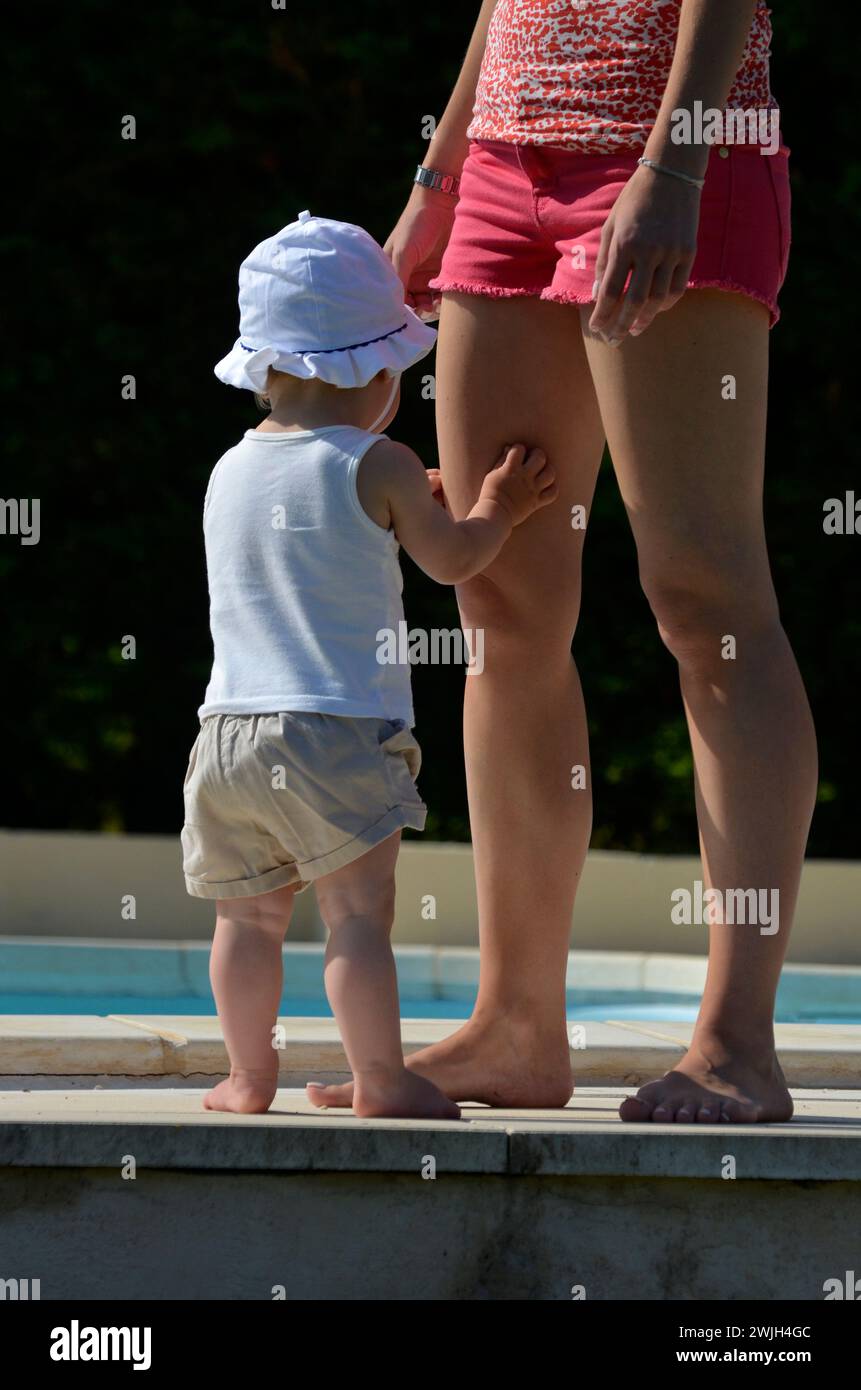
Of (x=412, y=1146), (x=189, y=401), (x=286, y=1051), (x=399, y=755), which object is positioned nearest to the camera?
(x=412, y=1146)

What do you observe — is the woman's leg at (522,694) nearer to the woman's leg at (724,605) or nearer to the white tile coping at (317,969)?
the woman's leg at (724,605)

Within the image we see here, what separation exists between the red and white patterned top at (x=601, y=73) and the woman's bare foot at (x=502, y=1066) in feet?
3.49

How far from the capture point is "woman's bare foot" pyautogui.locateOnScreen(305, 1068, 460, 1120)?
84.7 inches

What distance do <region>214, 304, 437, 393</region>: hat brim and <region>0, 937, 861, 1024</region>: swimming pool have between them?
11.4 ft

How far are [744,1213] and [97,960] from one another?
4.03 m

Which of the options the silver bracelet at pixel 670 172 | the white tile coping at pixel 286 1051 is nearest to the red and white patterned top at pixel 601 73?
the silver bracelet at pixel 670 172

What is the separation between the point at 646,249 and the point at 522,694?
607mm

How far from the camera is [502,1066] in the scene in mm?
2457

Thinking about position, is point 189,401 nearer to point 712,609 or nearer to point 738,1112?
point 712,609

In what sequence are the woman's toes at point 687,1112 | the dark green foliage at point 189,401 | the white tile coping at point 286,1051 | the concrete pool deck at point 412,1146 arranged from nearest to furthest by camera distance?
1. the concrete pool deck at point 412,1146
2. the woman's toes at point 687,1112
3. the white tile coping at point 286,1051
4. the dark green foliage at point 189,401

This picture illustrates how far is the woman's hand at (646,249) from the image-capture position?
2152 mm

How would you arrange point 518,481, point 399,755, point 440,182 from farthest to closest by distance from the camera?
1. point 440,182
2. point 518,481
3. point 399,755

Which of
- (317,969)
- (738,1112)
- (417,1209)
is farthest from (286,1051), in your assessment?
(317,969)

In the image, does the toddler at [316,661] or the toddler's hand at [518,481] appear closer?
the toddler at [316,661]
